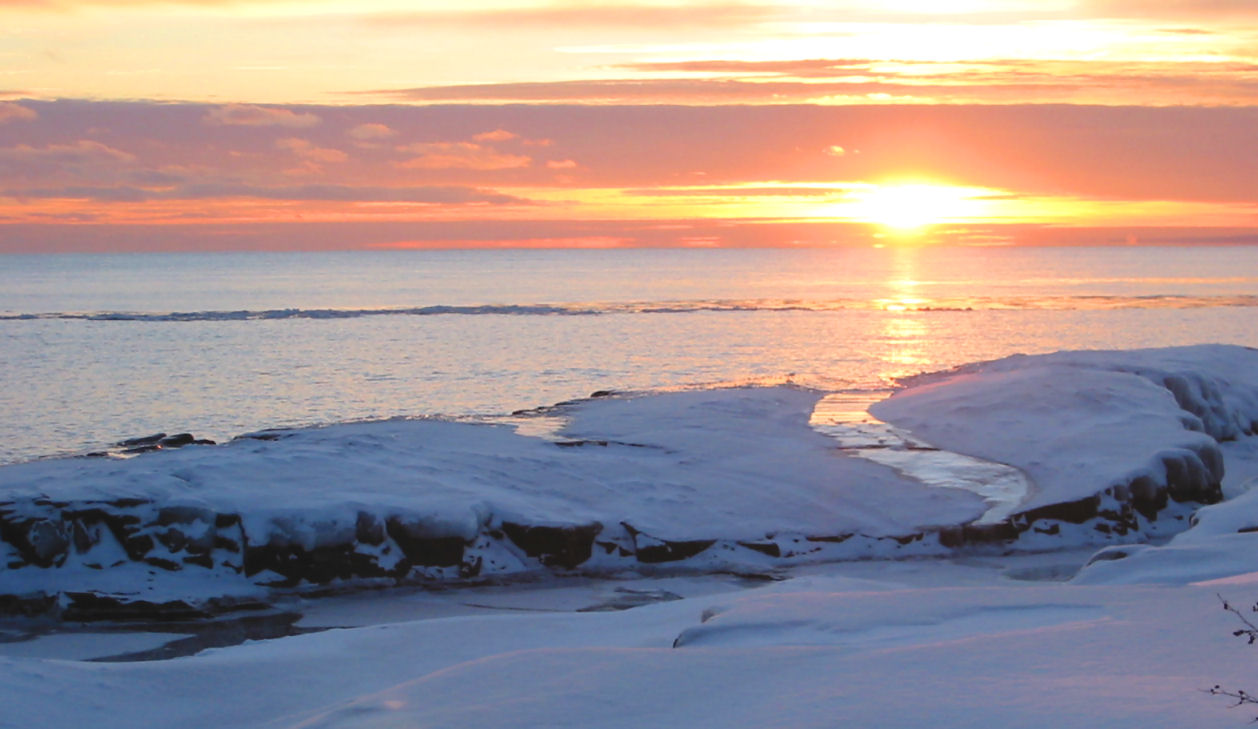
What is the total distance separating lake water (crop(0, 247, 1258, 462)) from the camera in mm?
24828

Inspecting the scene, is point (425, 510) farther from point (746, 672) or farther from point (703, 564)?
point (746, 672)

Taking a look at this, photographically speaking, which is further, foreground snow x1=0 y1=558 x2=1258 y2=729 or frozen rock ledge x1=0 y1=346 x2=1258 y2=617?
frozen rock ledge x1=0 y1=346 x2=1258 y2=617

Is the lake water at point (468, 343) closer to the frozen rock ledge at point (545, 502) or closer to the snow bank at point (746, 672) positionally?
the frozen rock ledge at point (545, 502)

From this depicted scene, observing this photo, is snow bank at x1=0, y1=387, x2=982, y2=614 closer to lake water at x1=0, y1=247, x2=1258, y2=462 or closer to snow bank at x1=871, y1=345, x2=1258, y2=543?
snow bank at x1=871, y1=345, x2=1258, y2=543

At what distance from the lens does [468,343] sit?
39656 millimetres

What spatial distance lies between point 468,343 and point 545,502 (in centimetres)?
2762

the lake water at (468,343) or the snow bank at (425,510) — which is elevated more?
the lake water at (468,343)

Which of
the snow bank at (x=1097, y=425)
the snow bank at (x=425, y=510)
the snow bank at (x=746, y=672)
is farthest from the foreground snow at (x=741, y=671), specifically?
the snow bank at (x=1097, y=425)

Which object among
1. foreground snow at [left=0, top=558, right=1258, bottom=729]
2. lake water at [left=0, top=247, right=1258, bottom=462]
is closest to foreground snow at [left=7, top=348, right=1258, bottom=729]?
foreground snow at [left=0, top=558, right=1258, bottom=729]

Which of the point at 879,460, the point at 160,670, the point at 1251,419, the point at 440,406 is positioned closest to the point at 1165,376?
the point at 1251,419

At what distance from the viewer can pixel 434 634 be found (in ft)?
26.1

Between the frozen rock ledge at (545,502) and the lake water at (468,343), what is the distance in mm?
7753

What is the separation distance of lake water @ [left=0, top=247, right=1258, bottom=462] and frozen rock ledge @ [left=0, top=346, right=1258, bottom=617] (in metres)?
7.75

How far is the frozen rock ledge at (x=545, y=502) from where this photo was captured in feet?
35.0
